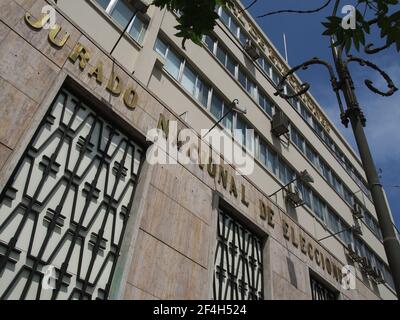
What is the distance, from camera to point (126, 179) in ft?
27.0

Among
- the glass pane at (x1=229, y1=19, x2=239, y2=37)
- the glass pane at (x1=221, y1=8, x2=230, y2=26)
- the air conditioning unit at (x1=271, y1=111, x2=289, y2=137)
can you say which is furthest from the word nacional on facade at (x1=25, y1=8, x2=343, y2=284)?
the glass pane at (x1=229, y1=19, x2=239, y2=37)

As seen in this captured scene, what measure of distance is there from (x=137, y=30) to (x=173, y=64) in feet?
5.46

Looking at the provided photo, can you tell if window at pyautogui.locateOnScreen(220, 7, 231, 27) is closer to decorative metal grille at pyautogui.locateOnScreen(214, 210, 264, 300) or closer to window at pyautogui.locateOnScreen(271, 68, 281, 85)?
window at pyautogui.locateOnScreen(271, 68, 281, 85)

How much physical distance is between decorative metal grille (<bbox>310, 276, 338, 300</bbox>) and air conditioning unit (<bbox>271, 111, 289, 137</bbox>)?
248 inches

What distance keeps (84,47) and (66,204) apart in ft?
11.8

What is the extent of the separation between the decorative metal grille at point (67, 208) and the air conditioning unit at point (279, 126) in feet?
30.9

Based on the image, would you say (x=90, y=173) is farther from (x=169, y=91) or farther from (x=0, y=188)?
(x=169, y=91)

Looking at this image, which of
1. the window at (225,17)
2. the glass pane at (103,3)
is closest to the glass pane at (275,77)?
the window at (225,17)

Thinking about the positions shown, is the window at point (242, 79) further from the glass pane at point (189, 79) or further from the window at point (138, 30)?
the window at point (138, 30)

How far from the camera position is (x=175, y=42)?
496 inches

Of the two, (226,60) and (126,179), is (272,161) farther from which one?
(126,179)

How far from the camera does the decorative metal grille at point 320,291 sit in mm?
13223

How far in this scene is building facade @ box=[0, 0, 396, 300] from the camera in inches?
249
